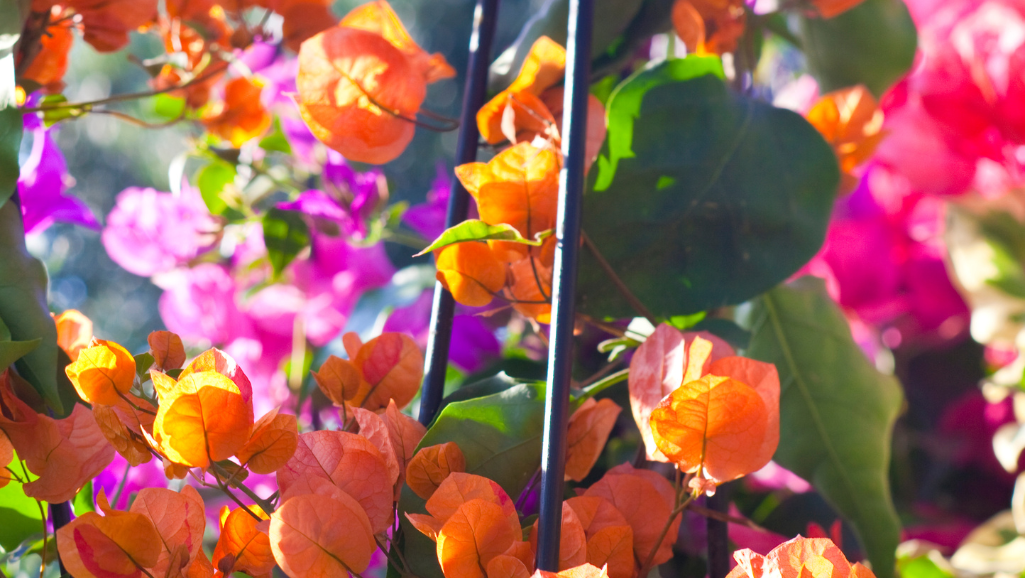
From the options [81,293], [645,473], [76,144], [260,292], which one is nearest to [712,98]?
[645,473]

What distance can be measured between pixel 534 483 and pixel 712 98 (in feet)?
0.42

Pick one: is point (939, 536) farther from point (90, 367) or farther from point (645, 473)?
point (90, 367)

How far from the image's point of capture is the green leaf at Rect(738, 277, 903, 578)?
246mm

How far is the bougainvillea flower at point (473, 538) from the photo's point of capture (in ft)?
0.43

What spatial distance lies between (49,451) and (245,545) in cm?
5

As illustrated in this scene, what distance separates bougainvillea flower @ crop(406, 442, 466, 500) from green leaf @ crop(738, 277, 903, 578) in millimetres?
142

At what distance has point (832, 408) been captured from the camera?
0.26m

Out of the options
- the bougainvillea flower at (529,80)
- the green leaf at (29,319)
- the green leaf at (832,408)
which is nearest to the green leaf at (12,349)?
the green leaf at (29,319)

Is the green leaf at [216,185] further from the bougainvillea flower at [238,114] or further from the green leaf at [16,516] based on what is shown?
the green leaf at [16,516]

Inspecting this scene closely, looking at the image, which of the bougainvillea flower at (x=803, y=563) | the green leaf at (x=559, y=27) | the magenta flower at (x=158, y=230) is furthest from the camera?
the magenta flower at (x=158, y=230)

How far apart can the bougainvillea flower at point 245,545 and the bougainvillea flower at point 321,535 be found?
16 mm

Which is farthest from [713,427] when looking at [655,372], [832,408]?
[832,408]

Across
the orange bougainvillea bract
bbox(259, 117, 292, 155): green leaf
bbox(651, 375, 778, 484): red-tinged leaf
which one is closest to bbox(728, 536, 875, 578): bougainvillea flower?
bbox(651, 375, 778, 484): red-tinged leaf

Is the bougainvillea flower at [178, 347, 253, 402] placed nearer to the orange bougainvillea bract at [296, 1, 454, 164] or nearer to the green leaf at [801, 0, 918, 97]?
the orange bougainvillea bract at [296, 1, 454, 164]
